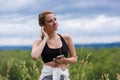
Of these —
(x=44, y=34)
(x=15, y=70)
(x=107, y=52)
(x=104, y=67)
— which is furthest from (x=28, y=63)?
(x=44, y=34)

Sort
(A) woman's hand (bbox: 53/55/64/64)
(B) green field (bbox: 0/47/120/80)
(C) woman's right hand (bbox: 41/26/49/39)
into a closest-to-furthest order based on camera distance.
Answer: (A) woman's hand (bbox: 53/55/64/64) → (C) woman's right hand (bbox: 41/26/49/39) → (B) green field (bbox: 0/47/120/80)

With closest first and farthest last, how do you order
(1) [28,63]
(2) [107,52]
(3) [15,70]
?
(3) [15,70], (1) [28,63], (2) [107,52]

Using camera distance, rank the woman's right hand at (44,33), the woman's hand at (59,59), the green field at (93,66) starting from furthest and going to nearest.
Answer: the green field at (93,66), the woman's right hand at (44,33), the woman's hand at (59,59)

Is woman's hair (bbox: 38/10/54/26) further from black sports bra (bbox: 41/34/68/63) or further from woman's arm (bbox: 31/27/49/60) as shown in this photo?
black sports bra (bbox: 41/34/68/63)

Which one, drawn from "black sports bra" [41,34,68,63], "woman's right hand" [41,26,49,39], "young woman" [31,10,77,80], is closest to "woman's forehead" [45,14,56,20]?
"young woman" [31,10,77,80]

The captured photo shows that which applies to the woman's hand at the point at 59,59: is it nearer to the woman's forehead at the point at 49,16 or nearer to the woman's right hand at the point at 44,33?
the woman's right hand at the point at 44,33

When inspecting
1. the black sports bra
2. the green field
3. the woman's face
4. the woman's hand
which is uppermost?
the woman's face

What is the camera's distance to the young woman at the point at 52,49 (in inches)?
165

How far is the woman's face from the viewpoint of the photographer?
4.20 meters

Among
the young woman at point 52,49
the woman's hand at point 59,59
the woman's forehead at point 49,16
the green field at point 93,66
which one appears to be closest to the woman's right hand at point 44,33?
the young woman at point 52,49

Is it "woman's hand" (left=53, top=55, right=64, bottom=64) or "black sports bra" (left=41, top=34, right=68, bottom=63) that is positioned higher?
"black sports bra" (left=41, top=34, right=68, bottom=63)

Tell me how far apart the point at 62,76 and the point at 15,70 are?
18.2ft

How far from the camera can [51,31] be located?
14.0ft

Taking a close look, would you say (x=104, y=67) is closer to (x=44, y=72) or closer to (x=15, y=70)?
(x=15, y=70)
